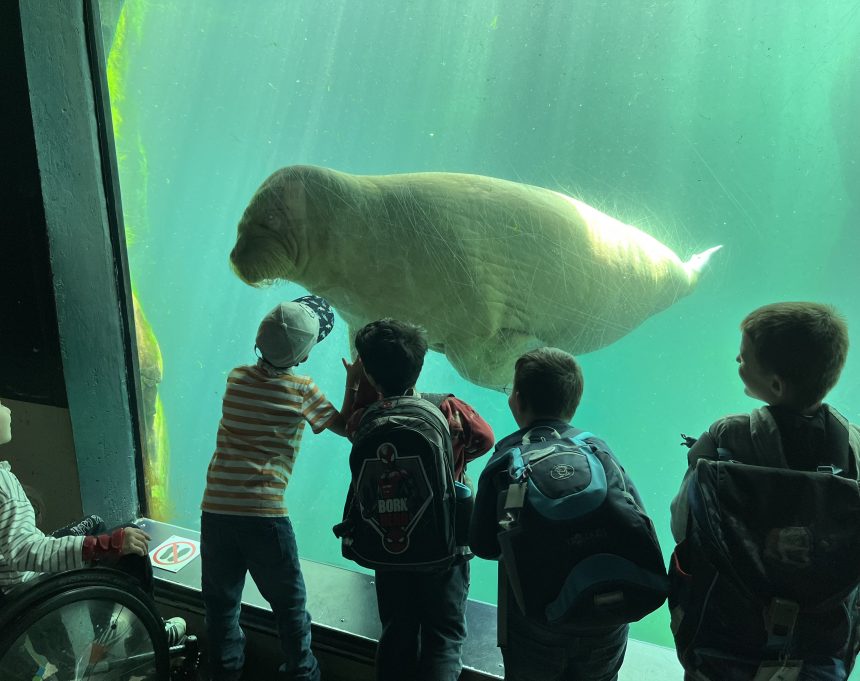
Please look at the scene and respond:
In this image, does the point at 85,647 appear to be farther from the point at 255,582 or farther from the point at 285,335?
the point at 285,335

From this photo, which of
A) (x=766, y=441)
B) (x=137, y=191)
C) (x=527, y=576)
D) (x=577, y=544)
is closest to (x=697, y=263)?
(x=766, y=441)

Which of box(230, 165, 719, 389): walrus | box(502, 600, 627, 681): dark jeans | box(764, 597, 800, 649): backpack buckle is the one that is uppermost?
box(230, 165, 719, 389): walrus

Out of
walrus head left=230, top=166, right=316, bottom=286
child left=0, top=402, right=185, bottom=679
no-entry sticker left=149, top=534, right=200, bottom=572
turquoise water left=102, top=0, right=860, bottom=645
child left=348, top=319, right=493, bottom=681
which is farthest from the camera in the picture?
no-entry sticker left=149, top=534, right=200, bottom=572

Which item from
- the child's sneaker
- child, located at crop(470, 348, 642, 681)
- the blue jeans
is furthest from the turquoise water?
the child's sneaker

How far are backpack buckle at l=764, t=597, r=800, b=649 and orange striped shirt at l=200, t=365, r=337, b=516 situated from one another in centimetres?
136

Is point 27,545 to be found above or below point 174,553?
above

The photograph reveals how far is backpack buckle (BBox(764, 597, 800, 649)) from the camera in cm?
115

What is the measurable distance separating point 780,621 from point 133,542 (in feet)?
6.03

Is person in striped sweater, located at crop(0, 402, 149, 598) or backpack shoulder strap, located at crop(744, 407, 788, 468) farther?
person in striped sweater, located at crop(0, 402, 149, 598)

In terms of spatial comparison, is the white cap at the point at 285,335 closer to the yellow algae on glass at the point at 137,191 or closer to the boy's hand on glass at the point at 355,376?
the boy's hand on glass at the point at 355,376

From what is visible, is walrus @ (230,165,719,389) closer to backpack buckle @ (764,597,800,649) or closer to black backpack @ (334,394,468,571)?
black backpack @ (334,394,468,571)

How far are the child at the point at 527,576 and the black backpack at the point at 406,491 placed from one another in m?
0.13

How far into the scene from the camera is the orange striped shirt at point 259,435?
184cm

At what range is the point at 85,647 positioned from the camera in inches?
67.1
